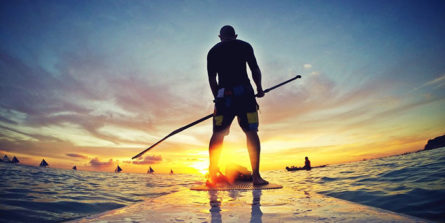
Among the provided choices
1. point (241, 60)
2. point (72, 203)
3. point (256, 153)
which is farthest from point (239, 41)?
point (72, 203)

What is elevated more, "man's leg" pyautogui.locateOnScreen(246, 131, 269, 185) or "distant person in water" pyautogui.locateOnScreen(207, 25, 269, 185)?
"distant person in water" pyautogui.locateOnScreen(207, 25, 269, 185)

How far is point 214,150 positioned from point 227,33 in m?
2.38

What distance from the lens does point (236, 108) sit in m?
3.86

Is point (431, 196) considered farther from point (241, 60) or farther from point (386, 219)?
point (241, 60)

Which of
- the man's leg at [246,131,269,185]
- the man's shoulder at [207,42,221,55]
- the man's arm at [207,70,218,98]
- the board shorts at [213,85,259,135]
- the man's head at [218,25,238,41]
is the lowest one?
the man's leg at [246,131,269,185]

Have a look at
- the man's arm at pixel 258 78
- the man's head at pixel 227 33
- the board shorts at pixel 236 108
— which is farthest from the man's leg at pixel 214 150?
the man's head at pixel 227 33

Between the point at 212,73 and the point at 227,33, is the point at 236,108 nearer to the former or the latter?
the point at 212,73

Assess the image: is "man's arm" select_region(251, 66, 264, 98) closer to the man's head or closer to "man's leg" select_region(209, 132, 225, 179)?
the man's head

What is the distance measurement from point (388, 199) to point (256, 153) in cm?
196

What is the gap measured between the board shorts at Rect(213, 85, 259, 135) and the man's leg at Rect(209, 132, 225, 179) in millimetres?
118

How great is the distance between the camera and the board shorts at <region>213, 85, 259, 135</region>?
384 centimetres

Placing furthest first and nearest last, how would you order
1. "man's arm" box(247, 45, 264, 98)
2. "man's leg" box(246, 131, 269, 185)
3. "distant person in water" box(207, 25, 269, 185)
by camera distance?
1. "man's arm" box(247, 45, 264, 98)
2. "distant person in water" box(207, 25, 269, 185)
3. "man's leg" box(246, 131, 269, 185)

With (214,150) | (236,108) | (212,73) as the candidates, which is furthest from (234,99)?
(214,150)

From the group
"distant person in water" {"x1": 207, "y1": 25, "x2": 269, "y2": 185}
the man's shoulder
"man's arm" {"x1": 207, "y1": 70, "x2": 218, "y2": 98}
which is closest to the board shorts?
"distant person in water" {"x1": 207, "y1": 25, "x2": 269, "y2": 185}
